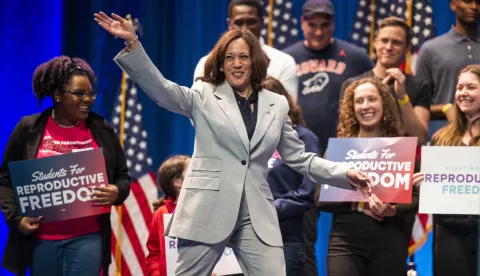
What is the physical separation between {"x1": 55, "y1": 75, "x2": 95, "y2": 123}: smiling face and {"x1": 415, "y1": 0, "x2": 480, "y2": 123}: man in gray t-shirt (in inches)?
106

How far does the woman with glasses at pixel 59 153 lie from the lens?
473 centimetres

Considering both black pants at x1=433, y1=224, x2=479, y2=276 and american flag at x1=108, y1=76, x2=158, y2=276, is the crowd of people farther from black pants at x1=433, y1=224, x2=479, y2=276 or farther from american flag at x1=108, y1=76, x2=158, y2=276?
american flag at x1=108, y1=76, x2=158, y2=276

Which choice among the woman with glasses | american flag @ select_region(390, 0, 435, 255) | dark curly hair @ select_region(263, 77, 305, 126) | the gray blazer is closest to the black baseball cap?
dark curly hair @ select_region(263, 77, 305, 126)

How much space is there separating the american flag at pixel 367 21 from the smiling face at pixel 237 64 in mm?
4008

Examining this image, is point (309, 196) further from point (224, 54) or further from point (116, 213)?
point (116, 213)

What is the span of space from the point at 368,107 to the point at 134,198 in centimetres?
341

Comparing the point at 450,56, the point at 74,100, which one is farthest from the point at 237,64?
the point at 450,56

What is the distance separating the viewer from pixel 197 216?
373 cm

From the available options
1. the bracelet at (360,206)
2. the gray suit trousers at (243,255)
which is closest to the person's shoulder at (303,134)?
the bracelet at (360,206)

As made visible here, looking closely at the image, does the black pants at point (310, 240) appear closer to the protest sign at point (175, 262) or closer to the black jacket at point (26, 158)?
the protest sign at point (175, 262)

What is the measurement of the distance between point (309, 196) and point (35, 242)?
5.71 ft

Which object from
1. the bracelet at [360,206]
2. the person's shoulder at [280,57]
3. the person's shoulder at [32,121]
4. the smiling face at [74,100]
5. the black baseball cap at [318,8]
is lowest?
the bracelet at [360,206]

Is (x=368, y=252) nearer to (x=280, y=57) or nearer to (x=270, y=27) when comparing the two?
(x=280, y=57)

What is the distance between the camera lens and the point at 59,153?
194 inches
